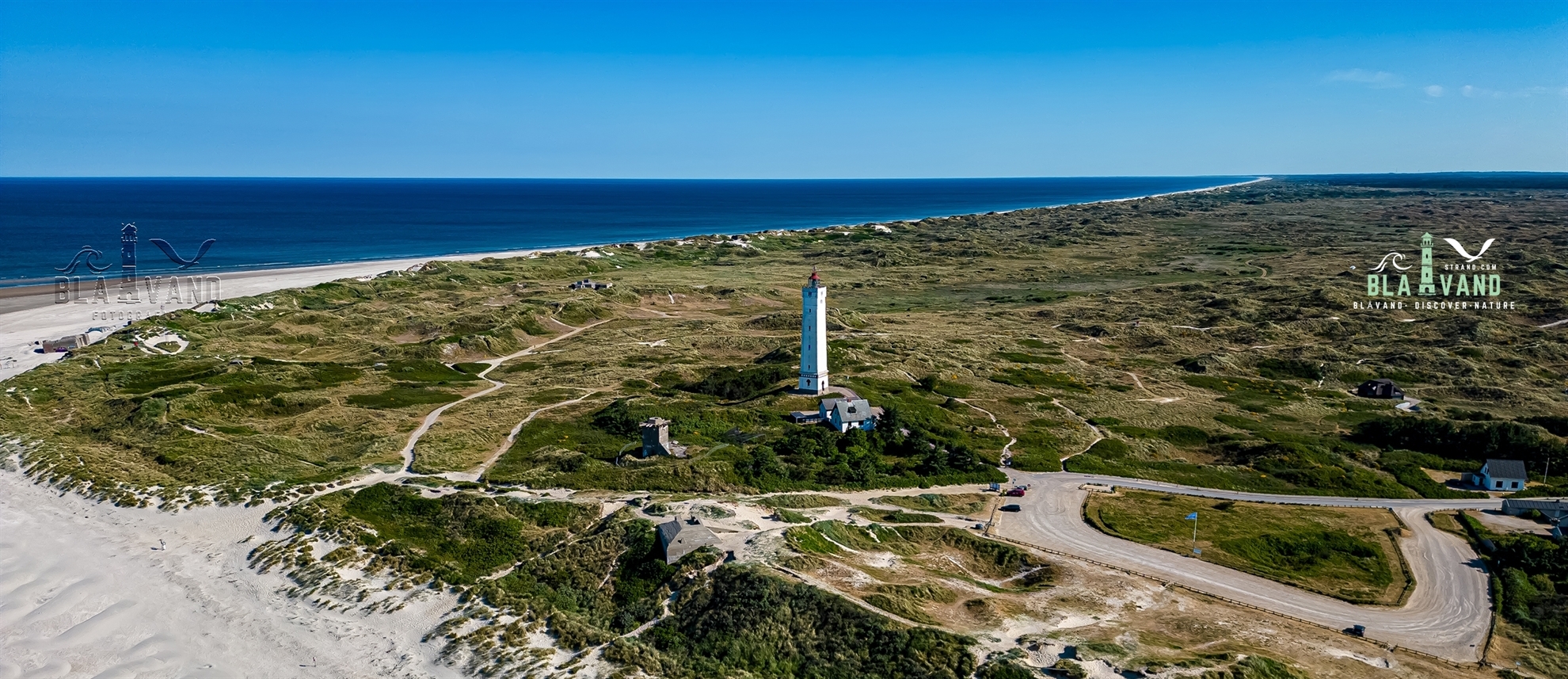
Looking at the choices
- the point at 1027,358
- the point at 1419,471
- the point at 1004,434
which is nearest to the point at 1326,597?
the point at 1419,471

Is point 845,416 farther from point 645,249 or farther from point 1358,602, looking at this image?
point 645,249

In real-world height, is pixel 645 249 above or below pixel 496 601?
above

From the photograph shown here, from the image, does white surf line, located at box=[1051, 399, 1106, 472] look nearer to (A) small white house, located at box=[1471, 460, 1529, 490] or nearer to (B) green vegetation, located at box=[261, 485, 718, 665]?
(A) small white house, located at box=[1471, 460, 1529, 490]

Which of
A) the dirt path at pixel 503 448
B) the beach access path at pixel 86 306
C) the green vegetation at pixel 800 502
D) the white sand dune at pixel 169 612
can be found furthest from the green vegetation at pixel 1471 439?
the beach access path at pixel 86 306

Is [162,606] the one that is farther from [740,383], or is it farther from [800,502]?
[740,383]

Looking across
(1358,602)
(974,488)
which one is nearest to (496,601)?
(974,488)

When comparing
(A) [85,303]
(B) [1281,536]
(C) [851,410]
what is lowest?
(B) [1281,536]

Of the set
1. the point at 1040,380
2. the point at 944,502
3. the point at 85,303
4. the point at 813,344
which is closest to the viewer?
the point at 944,502
